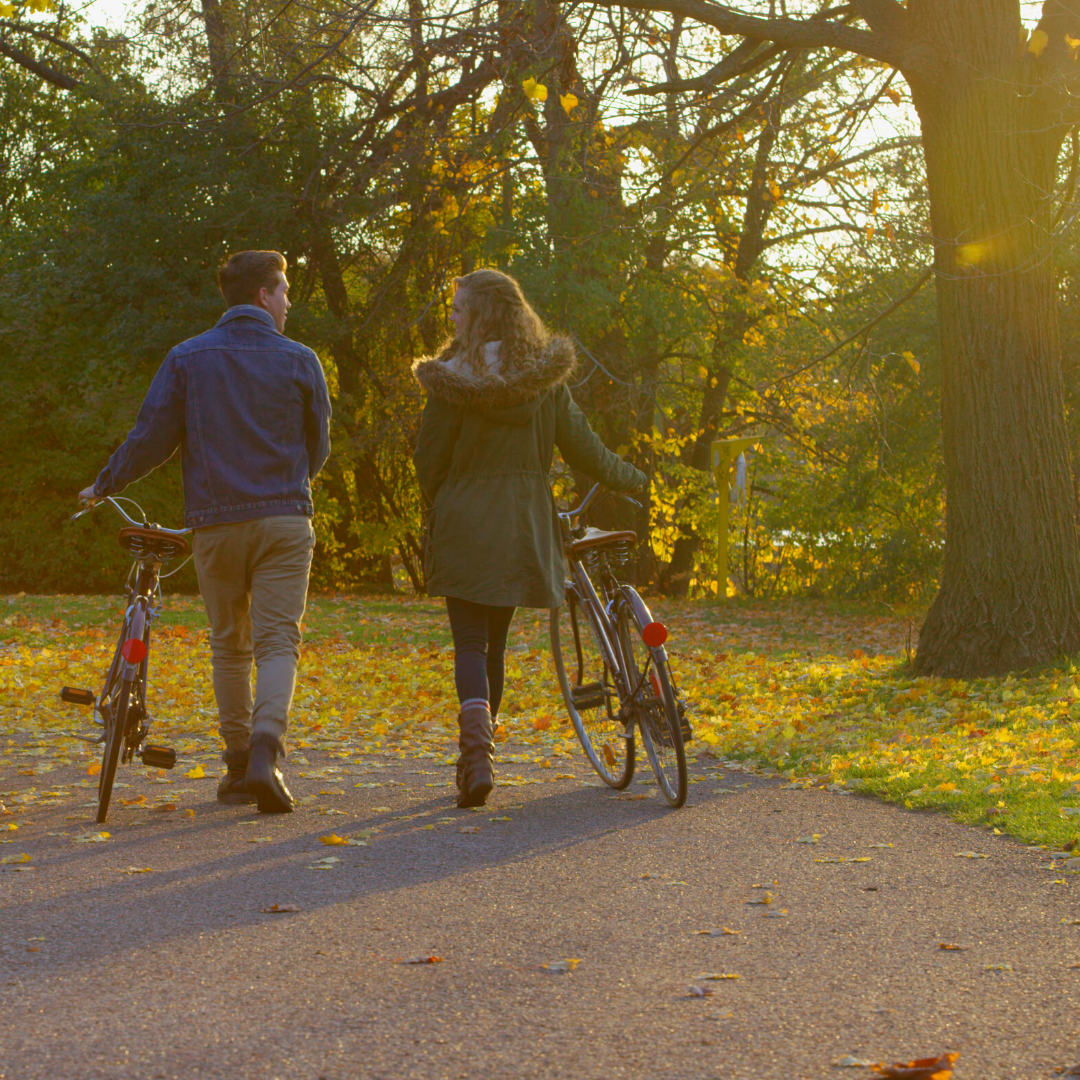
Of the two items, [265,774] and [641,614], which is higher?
[641,614]

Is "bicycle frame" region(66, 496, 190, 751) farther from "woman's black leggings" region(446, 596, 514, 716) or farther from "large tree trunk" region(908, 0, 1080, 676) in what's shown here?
"large tree trunk" region(908, 0, 1080, 676)

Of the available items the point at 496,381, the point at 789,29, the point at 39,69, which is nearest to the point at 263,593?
the point at 496,381

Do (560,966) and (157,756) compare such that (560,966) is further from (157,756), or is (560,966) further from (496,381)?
(496,381)

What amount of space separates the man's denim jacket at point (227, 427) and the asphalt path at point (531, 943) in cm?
124

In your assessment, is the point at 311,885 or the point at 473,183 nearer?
the point at 311,885

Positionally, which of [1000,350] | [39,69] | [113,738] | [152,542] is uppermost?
[39,69]

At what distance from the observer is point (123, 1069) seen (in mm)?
2826

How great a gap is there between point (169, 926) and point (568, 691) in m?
2.44

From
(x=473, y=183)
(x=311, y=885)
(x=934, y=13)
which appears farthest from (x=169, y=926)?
(x=473, y=183)

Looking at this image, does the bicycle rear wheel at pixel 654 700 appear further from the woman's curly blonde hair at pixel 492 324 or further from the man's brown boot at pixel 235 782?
the man's brown boot at pixel 235 782

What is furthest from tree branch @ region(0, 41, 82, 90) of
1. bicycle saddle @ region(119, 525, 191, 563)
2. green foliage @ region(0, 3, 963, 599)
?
bicycle saddle @ region(119, 525, 191, 563)

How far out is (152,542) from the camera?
5621 mm

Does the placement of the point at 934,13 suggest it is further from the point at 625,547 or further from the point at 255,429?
the point at 255,429

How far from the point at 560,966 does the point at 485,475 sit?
245 cm
